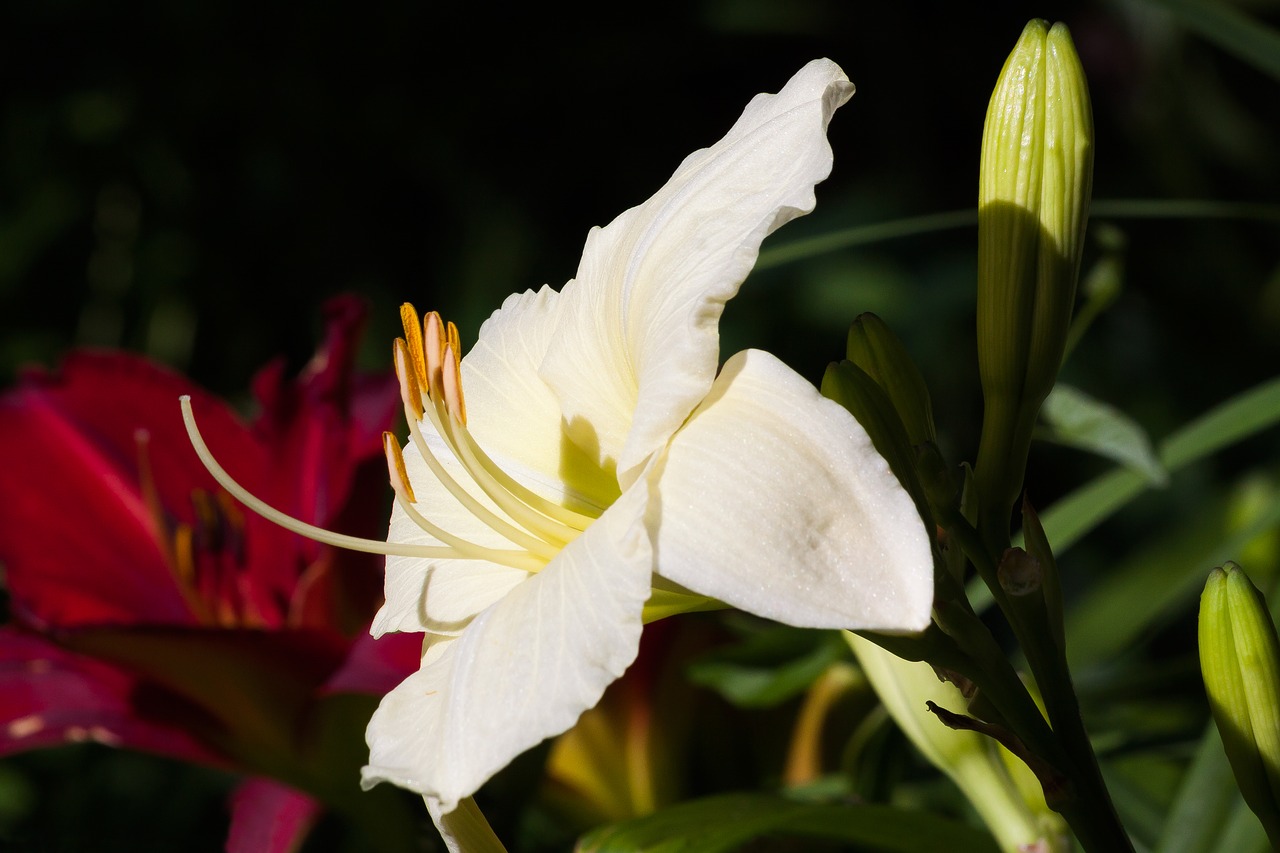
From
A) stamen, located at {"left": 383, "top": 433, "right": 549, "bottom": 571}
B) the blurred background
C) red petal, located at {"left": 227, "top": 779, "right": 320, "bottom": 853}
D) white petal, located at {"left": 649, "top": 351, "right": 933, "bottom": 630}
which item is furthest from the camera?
the blurred background

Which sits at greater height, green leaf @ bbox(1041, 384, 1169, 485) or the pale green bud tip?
the pale green bud tip

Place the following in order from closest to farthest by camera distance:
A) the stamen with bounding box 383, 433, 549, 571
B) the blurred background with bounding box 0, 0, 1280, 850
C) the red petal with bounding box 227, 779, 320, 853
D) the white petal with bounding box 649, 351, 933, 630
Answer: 1. the white petal with bounding box 649, 351, 933, 630
2. the stamen with bounding box 383, 433, 549, 571
3. the red petal with bounding box 227, 779, 320, 853
4. the blurred background with bounding box 0, 0, 1280, 850

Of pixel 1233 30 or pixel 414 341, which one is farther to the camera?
pixel 1233 30

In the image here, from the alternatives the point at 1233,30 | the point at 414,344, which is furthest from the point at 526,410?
the point at 1233,30

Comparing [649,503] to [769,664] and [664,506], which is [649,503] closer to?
[664,506]

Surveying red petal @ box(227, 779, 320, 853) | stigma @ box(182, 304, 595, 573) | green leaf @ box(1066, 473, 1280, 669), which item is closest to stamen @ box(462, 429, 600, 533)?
stigma @ box(182, 304, 595, 573)

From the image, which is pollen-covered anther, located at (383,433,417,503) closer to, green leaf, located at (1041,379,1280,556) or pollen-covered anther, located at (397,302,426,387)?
pollen-covered anther, located at (397,302,426,387)

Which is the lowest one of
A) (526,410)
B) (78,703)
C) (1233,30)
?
(78,703)

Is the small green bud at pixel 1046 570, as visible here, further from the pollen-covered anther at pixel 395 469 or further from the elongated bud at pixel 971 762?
the pollen-covered anther at pixel 395 469

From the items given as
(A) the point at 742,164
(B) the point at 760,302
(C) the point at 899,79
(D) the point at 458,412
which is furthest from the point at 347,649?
(C) the point at 899,79
